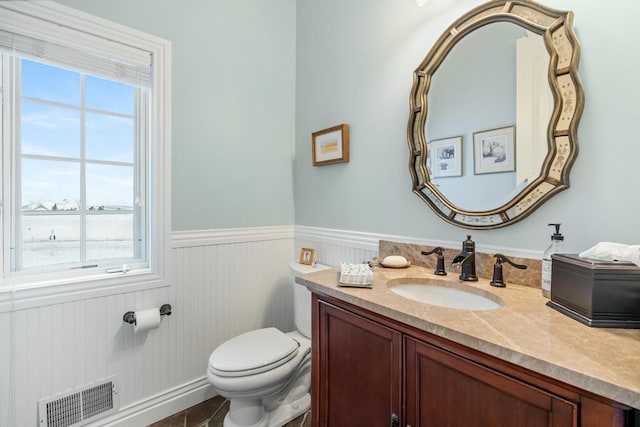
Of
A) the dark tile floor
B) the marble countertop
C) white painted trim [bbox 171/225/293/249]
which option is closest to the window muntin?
white painted trim [bbox 171/225/293/249]

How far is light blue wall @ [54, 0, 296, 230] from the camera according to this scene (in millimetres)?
1640

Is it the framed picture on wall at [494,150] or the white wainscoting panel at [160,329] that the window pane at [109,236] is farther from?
the framed picture on wall at [494,150]

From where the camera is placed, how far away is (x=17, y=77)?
1317mm

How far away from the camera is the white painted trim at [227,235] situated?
1.68 m

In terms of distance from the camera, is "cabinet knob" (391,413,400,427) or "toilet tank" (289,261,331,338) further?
"toilet tank" (289,261,331,338)

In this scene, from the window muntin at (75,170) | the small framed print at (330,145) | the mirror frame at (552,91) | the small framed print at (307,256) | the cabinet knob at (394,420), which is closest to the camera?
the cabinet knob at (394,420)

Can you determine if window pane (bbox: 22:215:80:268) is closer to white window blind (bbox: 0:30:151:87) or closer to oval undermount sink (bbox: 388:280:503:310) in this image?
white window blind (bbox: 0:30:151:87)

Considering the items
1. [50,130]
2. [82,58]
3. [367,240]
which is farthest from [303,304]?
[82,58]

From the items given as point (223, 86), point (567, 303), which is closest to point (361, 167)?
point (223, 86)

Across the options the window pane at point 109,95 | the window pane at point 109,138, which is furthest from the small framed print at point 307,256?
the window pane at point 109,95

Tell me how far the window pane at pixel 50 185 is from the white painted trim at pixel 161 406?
3.49ft

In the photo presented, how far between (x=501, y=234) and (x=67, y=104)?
2.09 m

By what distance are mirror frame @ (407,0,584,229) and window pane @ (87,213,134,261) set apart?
1637mm

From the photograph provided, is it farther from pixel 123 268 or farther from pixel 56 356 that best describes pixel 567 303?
pixel 56 356
